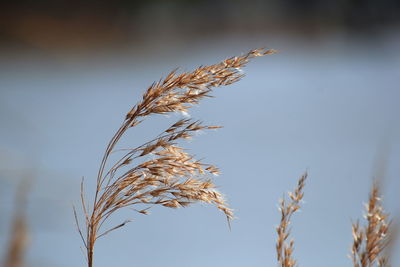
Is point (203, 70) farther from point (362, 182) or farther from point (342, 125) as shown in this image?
point (342, 125)

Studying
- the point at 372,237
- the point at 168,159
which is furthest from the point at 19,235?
the point at 372,237

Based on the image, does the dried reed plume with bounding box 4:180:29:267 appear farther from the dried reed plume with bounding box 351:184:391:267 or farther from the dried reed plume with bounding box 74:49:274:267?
the dried reed plume with bounding box 351:184:391:267

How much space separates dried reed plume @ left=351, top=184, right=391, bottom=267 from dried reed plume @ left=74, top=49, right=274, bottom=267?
0.80 ft

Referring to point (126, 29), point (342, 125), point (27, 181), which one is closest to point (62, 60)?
point (126, 29)

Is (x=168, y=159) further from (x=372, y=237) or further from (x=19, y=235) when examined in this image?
(x=19, y=235)

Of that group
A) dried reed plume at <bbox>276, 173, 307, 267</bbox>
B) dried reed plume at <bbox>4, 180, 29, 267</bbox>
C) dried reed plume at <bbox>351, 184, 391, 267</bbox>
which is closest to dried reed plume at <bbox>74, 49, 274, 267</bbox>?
dried reed plume at <bbox>276, 173, 307, 267</bbox>

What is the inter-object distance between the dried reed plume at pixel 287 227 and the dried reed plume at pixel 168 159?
129 millimetres

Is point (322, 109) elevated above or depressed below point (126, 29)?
below

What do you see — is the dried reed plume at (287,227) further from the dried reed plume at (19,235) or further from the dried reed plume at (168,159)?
the dried reed plume at (19,235)

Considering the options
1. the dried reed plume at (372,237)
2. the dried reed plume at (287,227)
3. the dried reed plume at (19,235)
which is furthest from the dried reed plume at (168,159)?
the dried reed plume at (19,235)

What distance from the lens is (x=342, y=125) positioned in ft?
21.6

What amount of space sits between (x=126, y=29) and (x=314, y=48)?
7.71 ft

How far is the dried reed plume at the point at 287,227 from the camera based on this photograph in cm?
87

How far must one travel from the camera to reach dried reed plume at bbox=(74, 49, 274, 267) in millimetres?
808
